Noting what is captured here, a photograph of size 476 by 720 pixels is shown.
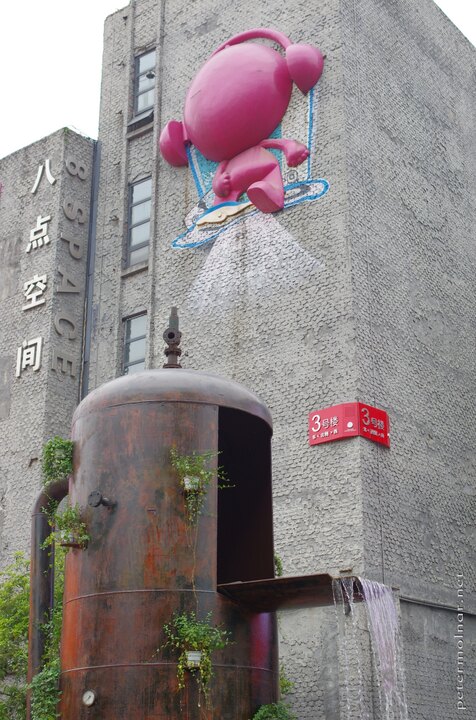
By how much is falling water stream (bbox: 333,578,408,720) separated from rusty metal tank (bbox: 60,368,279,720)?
21.9 ft

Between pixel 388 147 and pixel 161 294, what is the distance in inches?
271

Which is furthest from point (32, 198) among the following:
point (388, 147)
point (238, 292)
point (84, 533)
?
point (84, 533)

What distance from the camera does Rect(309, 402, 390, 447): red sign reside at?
22.3 m

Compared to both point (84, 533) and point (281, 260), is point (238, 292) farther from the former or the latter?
point (84, 533)

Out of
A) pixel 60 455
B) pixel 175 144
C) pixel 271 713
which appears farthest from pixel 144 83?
pixel 271 713

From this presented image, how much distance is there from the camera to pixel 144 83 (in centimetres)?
3150

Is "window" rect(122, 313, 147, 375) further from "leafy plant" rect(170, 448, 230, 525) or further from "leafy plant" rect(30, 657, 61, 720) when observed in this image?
"leafy plant" rect(30, 657, 61, 720)

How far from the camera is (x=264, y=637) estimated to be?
13844 millimetres

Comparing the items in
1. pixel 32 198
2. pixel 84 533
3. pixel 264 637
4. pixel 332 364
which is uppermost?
pixel 32 198

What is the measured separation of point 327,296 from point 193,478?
450 inches

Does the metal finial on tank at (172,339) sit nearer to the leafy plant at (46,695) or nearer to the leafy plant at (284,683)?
the leafy plant at (46,695)

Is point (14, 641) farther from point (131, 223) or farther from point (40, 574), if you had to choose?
point (131, 223)

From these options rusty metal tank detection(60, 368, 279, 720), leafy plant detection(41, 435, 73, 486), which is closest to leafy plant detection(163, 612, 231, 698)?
rusty metal tank detection(60, 368, 279, 720)

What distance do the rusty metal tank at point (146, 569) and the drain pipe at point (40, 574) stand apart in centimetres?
99
